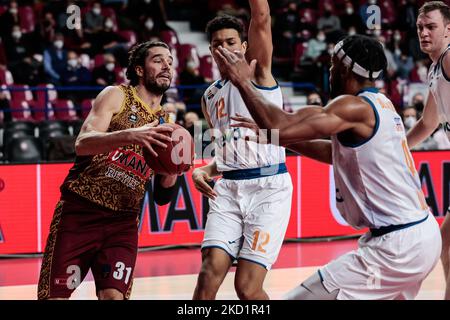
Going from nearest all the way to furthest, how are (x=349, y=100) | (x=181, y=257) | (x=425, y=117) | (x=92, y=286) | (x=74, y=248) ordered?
1. (x=349, y=100)
2. (x=74, y=248)
3. (x=425, y=117)
4. (x=92, y=286)
5. (x=181, y=257)

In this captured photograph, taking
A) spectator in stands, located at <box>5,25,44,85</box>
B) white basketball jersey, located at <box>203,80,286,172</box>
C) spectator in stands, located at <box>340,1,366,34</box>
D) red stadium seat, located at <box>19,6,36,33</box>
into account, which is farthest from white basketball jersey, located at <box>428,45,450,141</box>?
spectator in stands, located at <box>340,1,366,34</box>

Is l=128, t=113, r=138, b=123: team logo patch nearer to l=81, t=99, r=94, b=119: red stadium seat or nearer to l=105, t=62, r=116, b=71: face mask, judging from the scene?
l=81, t=99, r=94, b=119: red stadium seat

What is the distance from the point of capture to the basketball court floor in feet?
25.8

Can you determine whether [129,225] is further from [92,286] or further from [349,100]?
[92,286]

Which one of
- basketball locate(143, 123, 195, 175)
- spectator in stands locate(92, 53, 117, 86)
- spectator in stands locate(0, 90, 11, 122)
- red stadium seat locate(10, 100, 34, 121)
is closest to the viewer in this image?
basketball locate(143, 123, 195, 175)

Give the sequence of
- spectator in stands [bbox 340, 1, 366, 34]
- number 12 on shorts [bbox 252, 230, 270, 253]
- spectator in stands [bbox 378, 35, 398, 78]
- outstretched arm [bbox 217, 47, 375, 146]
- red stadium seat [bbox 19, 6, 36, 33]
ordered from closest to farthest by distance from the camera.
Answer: outstretched arm [bbox 217, 47, 375, 146], number 12 on shorts [bbox 252, 230, 270, 253], red stadium seat [bbox 19, 6, 36, 33], spectator in stands [bbox 378, 35, 398, 78], spectator in stands [bbox 340, 1, 366, 34]

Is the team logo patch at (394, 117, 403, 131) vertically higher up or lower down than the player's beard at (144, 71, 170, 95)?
lower down

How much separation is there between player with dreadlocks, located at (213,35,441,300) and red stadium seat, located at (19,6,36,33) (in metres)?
12.3

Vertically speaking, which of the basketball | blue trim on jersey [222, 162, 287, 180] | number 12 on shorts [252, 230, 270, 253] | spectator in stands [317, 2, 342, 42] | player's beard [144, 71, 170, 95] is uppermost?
spectator in stands [317, 2, 342, 42]

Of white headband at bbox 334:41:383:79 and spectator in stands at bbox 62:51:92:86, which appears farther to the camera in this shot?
spectator in stands at bbox 62:51:92:86

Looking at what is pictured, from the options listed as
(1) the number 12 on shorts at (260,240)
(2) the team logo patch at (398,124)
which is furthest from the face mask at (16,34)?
(2) the team logo patch at (398,124)
